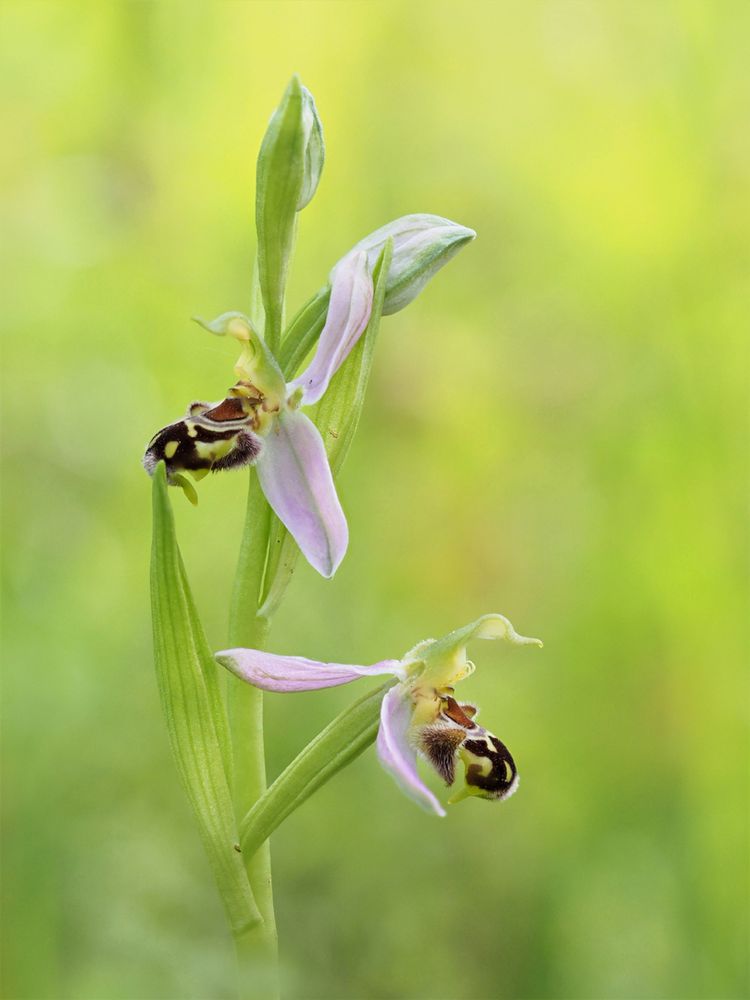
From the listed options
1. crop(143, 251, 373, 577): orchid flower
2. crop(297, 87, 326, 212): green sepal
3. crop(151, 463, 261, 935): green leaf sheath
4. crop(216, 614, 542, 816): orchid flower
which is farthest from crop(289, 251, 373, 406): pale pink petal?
crop(216, 614, 542, 816): orchid flower

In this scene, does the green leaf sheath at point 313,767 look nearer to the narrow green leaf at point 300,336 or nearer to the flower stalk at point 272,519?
the flower stalk at point 272,519

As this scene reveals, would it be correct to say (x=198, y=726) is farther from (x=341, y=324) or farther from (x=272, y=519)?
(x=341, y=324)

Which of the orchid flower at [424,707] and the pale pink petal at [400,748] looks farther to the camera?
the orchid flower at [424,707]

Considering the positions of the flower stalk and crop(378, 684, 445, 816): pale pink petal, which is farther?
the flower stalk

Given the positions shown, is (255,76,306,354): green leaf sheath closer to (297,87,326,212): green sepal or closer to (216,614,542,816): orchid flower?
(297,87,326,212): green sepal

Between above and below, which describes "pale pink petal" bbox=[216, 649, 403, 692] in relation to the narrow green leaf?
below

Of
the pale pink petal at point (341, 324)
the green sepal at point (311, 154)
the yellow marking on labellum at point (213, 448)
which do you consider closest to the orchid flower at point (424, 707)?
the yellow marking on labellum at point (213, 448)

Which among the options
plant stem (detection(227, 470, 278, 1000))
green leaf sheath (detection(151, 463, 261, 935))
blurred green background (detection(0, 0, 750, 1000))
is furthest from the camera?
blurred green background (detection(0, 0, 750, 1000))
